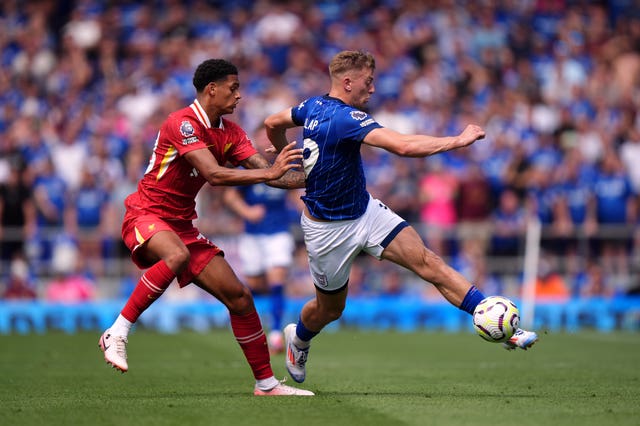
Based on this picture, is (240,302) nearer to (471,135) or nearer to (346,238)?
(346,238)

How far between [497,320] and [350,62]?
2.35 meters

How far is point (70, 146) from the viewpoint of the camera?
1989 cm

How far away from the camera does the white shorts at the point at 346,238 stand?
8688 millimetres

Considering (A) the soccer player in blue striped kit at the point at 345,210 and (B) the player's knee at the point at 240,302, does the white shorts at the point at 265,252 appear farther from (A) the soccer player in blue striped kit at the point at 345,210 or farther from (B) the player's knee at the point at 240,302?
(B) the player's knee at the point at 240,302

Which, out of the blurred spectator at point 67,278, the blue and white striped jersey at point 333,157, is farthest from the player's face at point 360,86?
the blurred spectator at point 67,278

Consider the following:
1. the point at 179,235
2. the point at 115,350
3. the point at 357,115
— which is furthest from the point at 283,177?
the point at 115,350

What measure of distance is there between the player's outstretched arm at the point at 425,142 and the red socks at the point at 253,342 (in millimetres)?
1802

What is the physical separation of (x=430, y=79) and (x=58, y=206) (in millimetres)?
8209

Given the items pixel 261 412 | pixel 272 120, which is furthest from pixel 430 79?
pixel 261 412

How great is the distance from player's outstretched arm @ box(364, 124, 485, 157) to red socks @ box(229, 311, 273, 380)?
1.80 meters

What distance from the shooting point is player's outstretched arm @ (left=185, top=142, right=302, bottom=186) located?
8.00m

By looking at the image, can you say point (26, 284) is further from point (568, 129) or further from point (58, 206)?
point (568, 129)

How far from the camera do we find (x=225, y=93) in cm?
848

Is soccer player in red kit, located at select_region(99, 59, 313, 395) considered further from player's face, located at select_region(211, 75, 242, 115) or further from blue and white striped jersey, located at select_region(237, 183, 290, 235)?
blue and white striped jersey, located at select_region(237, 183, 290, 235)
